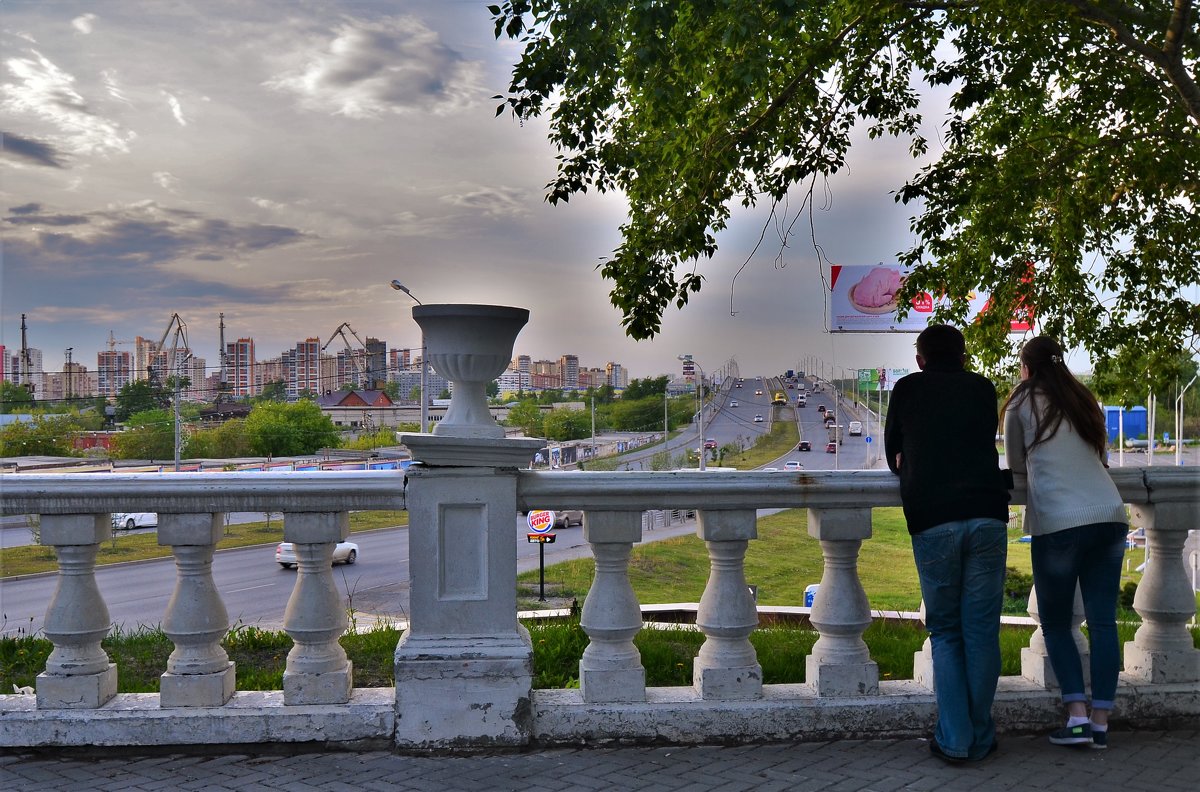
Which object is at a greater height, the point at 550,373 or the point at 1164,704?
the point at 550,373

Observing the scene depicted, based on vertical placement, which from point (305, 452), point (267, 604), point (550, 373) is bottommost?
point (267, 604)

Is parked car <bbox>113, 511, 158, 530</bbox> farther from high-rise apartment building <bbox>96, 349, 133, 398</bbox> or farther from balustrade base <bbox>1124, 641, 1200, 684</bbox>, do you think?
high-rise apartment building <bbox>96, 349, 133, 398</bbox>

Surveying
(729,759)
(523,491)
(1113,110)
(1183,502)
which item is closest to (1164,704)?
(1183,502)

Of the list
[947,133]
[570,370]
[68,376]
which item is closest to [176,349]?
[68,376]

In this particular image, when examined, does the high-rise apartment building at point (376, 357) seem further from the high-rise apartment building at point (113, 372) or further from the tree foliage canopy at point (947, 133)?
the tree foliage canopy at point (947, 133)

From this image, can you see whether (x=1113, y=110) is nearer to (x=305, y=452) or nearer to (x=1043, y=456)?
(x=1043, y=456)

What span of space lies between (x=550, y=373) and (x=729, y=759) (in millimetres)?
64440

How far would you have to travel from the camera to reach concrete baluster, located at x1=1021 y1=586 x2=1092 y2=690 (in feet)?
13.2

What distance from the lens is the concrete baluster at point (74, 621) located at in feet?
12.3

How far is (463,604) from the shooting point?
3873 millimetres

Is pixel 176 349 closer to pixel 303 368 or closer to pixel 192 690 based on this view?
pixel 303 368

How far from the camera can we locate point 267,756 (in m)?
3.68

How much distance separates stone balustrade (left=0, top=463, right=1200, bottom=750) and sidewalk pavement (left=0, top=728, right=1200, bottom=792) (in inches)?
3.7

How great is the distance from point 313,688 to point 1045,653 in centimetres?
335
